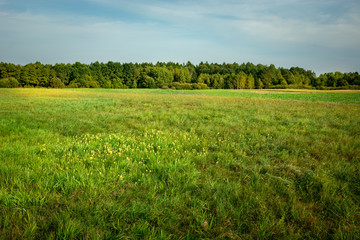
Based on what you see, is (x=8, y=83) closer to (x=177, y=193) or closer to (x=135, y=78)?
(x=135, y=78)

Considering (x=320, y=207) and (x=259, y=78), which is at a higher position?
(x=259, y=78)

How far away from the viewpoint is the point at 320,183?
3.57m

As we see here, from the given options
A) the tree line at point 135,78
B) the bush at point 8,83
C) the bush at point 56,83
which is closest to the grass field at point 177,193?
the bush at point 8,83

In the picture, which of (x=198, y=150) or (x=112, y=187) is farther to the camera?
(x=198, y=150)

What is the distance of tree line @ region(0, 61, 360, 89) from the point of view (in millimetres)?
75019

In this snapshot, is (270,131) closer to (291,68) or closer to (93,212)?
(93,212)

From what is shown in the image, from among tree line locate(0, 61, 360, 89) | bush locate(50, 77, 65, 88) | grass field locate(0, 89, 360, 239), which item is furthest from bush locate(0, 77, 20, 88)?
grass field locate(0, 89, 360, 239)

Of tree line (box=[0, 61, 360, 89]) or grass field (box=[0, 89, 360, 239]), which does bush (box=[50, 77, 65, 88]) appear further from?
grass field (box=[0, 89, 360, 239])

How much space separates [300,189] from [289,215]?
0.94 meters

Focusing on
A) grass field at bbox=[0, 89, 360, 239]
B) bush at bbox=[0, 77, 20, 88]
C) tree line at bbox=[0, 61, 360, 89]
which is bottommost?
grass field at bbox=[0, 89, 360, 239]

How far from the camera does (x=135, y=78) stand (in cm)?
9644

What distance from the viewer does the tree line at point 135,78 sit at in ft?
246

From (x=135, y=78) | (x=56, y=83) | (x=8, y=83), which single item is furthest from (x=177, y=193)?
(x=135, y=78)

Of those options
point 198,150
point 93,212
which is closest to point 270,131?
point 198,150
